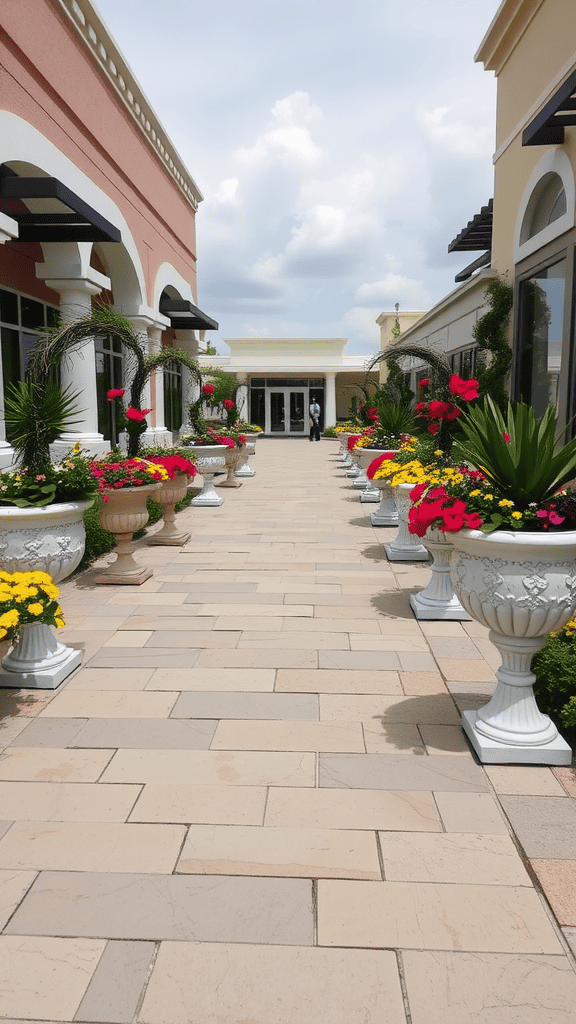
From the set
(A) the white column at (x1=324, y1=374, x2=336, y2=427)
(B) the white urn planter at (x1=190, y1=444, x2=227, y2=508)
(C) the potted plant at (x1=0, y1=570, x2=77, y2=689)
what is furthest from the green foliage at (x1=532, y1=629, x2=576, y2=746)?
(A) the white column at (x1=324, y1=374, x2=336, y2=427)

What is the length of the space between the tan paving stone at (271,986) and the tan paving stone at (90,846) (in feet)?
1.59

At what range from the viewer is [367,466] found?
38.0 ft

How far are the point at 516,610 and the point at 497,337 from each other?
11337 mm

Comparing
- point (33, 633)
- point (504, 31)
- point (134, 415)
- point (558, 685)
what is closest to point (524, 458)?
point (558, 685)

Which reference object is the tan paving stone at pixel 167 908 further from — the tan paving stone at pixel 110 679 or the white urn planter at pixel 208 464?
the white urn planter at pixel 208 464

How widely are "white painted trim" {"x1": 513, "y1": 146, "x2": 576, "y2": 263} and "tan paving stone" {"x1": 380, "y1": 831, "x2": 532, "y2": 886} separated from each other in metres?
9.21

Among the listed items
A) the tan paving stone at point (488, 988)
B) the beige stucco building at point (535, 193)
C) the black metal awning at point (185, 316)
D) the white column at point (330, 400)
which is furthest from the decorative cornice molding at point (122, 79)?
the white column at point (330, 400)

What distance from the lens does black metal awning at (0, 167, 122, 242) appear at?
29.3 feet

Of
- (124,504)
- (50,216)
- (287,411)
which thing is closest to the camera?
(124,504)

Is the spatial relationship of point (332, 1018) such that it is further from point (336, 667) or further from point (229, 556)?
point (229, 556)

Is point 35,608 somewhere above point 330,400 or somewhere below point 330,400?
below

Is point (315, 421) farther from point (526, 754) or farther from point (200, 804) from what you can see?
point (200, 804)

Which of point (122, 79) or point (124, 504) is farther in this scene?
point (122, 79)

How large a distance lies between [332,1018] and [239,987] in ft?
0.96
